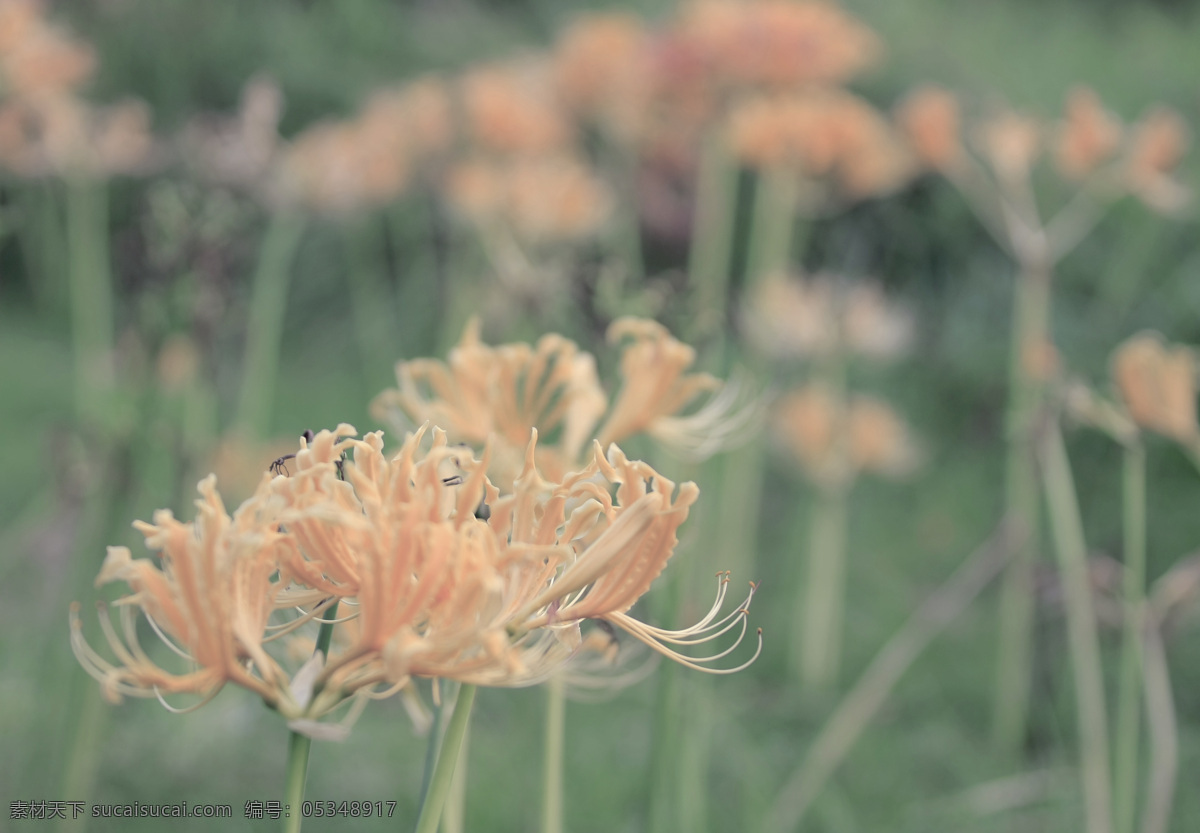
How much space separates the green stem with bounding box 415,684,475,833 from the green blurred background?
415mm

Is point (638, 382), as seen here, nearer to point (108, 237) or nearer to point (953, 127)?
point (953, 127)

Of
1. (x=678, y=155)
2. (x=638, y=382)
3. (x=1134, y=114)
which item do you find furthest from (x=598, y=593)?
(x=1134, y=114)

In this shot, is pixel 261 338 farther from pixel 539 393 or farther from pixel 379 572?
pixel 379 572

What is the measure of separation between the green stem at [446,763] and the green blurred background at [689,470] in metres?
0.41

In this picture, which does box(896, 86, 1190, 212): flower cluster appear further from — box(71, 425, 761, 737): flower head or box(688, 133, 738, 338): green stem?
box(71, 425, 761, 737): flower head

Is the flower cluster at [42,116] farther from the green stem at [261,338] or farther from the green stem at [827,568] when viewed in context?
the green stem at [827,568]

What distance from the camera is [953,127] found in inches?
66.6

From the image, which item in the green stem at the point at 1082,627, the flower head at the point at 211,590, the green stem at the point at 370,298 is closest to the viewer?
the flower head at the point at 211,590

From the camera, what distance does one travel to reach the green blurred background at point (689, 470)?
5.34 feet

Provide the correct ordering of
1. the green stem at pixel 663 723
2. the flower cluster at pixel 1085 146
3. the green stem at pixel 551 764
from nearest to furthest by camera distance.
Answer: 1. the green stem at pixel 551 764
2. the green stem at pixel 663 723
3. the flower cluster at pixel 1085 146

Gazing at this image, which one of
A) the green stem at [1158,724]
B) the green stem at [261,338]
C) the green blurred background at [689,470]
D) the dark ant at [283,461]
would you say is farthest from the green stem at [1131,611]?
the green stem at [261,338]

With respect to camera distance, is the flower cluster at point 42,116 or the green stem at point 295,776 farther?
the flower cluster at point 42,116

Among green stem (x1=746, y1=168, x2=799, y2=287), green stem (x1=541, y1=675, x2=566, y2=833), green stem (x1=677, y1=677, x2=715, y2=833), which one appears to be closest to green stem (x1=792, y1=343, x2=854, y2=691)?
green stem (x1=746, y1=168, x2=799, y2=287)

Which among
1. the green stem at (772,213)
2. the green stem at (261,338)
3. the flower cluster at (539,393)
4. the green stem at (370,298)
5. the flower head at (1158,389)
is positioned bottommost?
the flower cluster at (539,393)
